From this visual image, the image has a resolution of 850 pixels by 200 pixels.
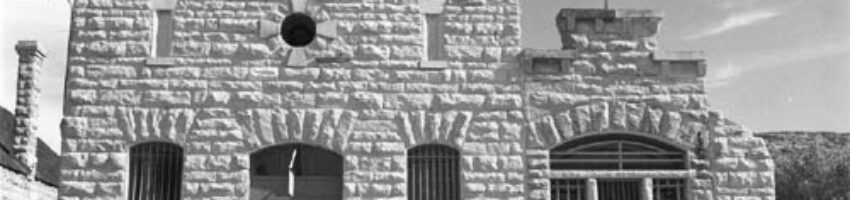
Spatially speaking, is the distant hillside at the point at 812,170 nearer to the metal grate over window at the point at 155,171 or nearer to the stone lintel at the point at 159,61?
the metal grate over window at the point at 155,171

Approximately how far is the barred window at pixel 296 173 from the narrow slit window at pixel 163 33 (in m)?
1.92

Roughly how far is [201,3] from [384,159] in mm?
3339

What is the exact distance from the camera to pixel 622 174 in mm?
13469


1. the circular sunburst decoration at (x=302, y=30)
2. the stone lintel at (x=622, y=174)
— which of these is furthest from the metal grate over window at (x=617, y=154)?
the circular sunburst decoration at (x=302, y=30)

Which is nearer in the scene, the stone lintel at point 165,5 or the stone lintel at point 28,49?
the stone lintel at point 165,5

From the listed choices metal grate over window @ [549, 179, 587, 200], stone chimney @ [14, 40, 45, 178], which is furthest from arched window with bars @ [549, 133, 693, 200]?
stone chimney @ [14, 40, 45, 178]

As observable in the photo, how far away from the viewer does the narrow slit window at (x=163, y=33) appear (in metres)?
13.1

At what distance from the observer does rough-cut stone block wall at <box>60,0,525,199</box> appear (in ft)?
42.2

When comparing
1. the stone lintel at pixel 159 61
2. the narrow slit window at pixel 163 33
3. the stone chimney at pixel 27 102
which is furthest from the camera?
the stone chimney at pixel 27 102

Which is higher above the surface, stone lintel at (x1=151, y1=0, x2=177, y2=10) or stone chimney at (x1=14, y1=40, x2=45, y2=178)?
stone lintel at (x1=151, y1=0, x2=177, y2=10)

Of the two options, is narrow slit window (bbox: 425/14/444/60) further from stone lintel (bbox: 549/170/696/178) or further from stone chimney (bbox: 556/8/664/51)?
stone lintel (bbox: 549/170/696/178)

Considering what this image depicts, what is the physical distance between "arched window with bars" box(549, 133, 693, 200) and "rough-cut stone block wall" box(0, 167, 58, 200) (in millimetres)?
10654

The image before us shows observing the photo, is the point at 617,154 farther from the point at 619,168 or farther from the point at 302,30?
the point at 302,30

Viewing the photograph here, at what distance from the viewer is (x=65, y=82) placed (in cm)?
1301
